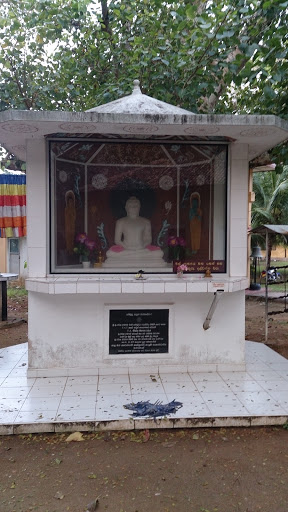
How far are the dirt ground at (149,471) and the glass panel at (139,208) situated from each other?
235 cm

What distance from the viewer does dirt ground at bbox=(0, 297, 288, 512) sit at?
329 cm

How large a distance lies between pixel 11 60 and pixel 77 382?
26.3ft

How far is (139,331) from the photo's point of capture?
233 inches

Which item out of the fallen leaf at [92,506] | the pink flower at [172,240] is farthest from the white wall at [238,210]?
the fallen leaf at [92,506]

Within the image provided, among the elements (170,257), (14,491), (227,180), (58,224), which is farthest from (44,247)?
(14,491)

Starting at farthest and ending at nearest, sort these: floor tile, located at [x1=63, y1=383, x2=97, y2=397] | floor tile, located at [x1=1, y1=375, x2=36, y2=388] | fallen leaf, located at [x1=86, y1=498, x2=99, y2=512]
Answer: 1. floor tile, located at [x1=1, y1=375, x2=36, y2=388]
2. floor tile, located at [x1=63, y1=383, x2=97, y2=397]
3. fallen leaf, located at [x1=86, y1=498, x2=99, y2=512]

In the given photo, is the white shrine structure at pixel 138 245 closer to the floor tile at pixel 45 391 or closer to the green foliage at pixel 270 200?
→ the floor tile at pixel 45 391

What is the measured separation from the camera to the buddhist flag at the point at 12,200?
952 centimetres

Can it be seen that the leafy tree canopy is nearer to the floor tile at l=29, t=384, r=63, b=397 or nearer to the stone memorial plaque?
the stone memorial plaque

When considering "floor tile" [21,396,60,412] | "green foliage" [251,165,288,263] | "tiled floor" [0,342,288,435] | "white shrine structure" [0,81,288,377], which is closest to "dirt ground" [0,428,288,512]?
"tiled floor" [0,342,288,435]

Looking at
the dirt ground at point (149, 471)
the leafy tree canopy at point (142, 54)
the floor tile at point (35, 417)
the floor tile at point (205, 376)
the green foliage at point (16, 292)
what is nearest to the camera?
the dirt ground at point (149, 471)

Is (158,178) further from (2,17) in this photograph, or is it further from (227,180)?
(2,17)

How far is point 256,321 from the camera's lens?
11133 mm

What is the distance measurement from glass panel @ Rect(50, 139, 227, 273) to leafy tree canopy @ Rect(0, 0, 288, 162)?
1.78m
